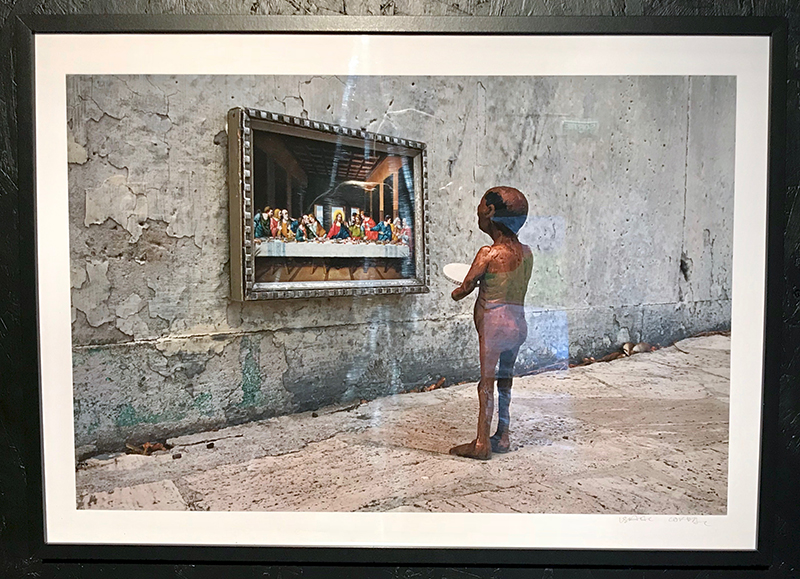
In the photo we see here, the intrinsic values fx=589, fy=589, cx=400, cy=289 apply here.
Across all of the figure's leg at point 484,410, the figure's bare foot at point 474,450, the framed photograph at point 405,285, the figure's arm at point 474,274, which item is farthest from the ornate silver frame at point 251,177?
the figure's bare foot at point 474,450

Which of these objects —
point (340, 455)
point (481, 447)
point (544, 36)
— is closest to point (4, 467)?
point (340, 455)

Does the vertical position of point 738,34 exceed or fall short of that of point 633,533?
A: it exceeds it

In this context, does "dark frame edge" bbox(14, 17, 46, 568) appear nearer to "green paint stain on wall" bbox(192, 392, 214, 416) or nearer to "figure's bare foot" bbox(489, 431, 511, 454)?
"green paint stain on wall" bbox(192, 392, 214, 416)

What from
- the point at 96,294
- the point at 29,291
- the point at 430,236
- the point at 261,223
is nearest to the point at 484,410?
the point at 430,236

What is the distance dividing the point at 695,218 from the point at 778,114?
258 mm

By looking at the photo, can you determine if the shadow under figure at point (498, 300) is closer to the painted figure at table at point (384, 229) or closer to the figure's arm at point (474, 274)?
the figure's arm at point (474, 274)

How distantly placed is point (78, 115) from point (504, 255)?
0.87 metres

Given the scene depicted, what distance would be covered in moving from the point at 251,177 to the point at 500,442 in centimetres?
71

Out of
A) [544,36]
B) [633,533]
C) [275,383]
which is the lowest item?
[633,533]

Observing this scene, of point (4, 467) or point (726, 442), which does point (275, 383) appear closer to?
point (4, 467)

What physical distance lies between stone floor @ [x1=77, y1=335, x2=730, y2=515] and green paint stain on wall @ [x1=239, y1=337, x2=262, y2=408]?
0.18 ft

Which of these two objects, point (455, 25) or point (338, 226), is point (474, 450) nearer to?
point (338, 226)

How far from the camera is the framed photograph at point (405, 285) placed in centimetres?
114

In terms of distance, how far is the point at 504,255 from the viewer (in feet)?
3.75
